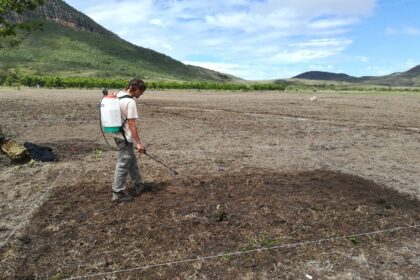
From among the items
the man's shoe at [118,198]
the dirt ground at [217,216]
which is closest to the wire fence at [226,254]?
the dirt ground at [217,216]

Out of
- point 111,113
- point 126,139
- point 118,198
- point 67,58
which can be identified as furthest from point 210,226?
point 67,58

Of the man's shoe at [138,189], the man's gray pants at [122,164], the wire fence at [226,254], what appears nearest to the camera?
the wire fence at [226,254]

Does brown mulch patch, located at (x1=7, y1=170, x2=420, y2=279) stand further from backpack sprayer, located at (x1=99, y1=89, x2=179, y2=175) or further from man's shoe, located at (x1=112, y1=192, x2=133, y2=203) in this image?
backpack sprayer, located at (x1=99, y1=89, x2=179, y2=175)

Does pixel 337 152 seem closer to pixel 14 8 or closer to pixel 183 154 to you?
pixel 183 154

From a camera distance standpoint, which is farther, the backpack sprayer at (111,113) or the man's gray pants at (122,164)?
the man's gray pants at (122,164)

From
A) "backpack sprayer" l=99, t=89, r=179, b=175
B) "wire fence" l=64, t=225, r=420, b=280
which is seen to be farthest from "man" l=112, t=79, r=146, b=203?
"wire fence" l=64, t=225, r=420, b=280

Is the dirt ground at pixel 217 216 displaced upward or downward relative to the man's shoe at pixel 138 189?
downward

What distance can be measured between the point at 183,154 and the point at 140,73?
158680 millimetres

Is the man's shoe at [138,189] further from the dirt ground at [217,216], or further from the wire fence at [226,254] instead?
the wire fence at [226,254]

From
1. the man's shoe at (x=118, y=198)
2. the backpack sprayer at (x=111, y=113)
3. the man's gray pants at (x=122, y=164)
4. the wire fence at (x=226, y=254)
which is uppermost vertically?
the backpack sprayer at (x=111, y=113)

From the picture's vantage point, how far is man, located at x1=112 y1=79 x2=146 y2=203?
8016 millimetres

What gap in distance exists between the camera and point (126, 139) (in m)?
8.21

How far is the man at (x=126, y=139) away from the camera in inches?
316

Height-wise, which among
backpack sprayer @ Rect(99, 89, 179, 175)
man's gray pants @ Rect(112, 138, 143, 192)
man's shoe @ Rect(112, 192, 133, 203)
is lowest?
man's shoe @ Rect(112, 192, 133, 203)
